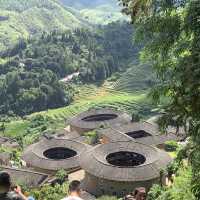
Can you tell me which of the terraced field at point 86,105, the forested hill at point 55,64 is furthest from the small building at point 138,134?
the forested hill at point 55,64

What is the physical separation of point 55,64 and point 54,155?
96.8 metres

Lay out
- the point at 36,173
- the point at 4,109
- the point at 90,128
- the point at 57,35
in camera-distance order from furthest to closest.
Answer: the point at 57,35 < the point at 4,109 < the point at 90,128 < the point at 36,173

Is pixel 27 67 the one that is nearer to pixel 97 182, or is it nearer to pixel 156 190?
pixel 97 182

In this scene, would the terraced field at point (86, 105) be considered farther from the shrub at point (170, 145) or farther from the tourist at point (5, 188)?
the tourist at point (5, 188)

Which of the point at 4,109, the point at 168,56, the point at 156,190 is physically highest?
the point at 168,56

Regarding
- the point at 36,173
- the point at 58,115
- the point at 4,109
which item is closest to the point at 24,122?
the point at 58,115

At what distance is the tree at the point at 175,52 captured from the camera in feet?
44.4

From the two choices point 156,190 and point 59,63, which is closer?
point 156,190

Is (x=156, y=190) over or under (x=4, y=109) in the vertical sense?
over

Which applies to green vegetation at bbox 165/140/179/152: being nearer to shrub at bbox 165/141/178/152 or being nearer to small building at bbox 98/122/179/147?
shrub at bbox 165/141/178/152

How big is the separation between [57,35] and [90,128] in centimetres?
10410

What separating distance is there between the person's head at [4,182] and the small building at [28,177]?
1792 inches

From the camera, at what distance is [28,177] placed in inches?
2251

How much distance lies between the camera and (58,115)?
124 meters
